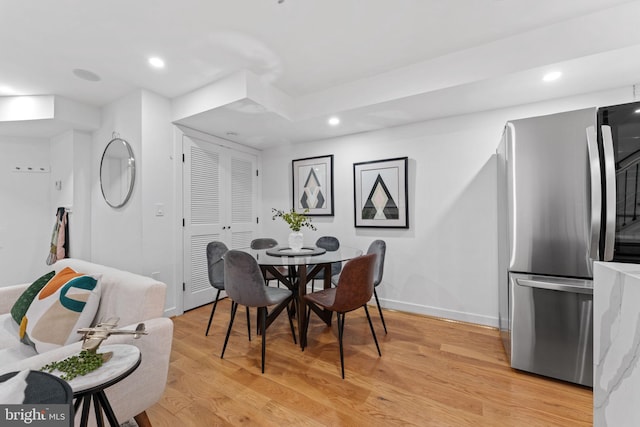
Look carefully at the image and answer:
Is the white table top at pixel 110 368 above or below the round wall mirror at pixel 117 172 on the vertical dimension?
below

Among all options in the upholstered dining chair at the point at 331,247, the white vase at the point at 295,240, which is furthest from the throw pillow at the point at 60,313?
the upholstered dining chair at the point at 331,247

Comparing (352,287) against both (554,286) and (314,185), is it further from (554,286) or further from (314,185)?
(314,185)

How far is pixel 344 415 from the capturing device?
154cm

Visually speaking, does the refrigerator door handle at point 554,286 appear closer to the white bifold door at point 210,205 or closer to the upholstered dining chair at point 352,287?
the upholstered dining chair at point 352,287

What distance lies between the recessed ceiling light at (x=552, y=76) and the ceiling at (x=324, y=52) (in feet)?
0.13

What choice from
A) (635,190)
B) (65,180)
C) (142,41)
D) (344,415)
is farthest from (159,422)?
(65,180)

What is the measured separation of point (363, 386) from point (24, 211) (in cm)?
492

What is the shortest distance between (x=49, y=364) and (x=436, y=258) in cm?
313

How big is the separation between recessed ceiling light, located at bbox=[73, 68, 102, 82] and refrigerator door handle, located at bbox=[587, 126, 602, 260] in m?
4.17

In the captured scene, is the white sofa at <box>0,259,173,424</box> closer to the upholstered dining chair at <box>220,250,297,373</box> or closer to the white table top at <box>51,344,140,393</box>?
the white table top at <box>51,344,140,393</box>

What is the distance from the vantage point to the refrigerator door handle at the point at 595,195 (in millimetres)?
1624

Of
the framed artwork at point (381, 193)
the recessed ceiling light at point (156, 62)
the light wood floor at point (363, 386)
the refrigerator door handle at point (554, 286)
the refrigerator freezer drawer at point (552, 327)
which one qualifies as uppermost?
the recessed ceiling light at point (156, 62)

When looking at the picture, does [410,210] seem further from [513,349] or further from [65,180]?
[65,180]

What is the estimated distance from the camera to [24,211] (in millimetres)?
3643
